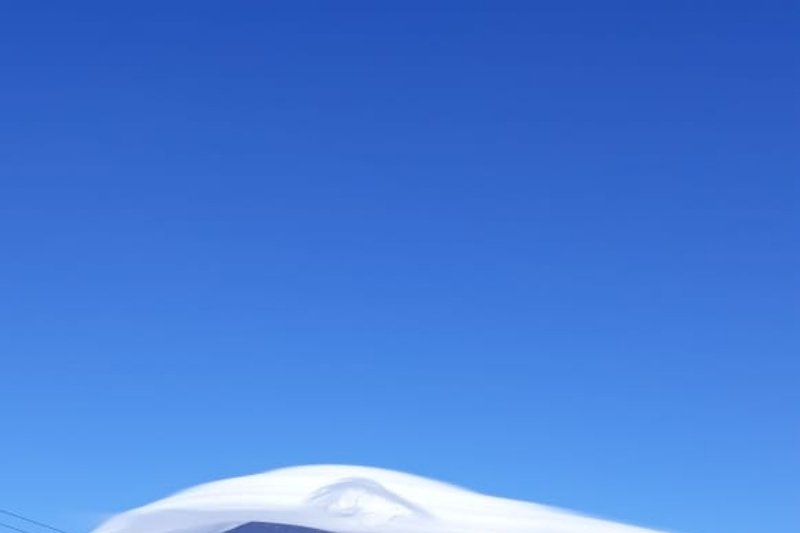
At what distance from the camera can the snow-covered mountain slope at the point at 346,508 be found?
3531 inches

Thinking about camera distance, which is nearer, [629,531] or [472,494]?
[629,531]

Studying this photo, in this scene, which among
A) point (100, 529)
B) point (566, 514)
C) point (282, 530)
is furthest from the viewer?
point (282, 530)

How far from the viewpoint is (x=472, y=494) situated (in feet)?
319

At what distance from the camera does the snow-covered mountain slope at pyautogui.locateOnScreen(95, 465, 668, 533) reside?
294ft

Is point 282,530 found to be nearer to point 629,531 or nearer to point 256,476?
point 256,476

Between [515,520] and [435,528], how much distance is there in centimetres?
632

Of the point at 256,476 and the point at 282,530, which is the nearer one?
the point at 256,476

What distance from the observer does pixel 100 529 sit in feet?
290

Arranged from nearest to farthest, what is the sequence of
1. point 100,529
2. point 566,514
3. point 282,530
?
1. point 100,529
2. point 566,514
3. point 282,530

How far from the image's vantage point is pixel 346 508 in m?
90.4

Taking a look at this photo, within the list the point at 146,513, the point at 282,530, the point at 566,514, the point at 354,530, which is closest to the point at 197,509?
the point at 146,513

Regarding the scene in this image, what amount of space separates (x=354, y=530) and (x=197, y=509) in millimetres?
10052

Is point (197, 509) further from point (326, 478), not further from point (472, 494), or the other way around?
point (472, 494)

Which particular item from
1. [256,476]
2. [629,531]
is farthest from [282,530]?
[629,531]
